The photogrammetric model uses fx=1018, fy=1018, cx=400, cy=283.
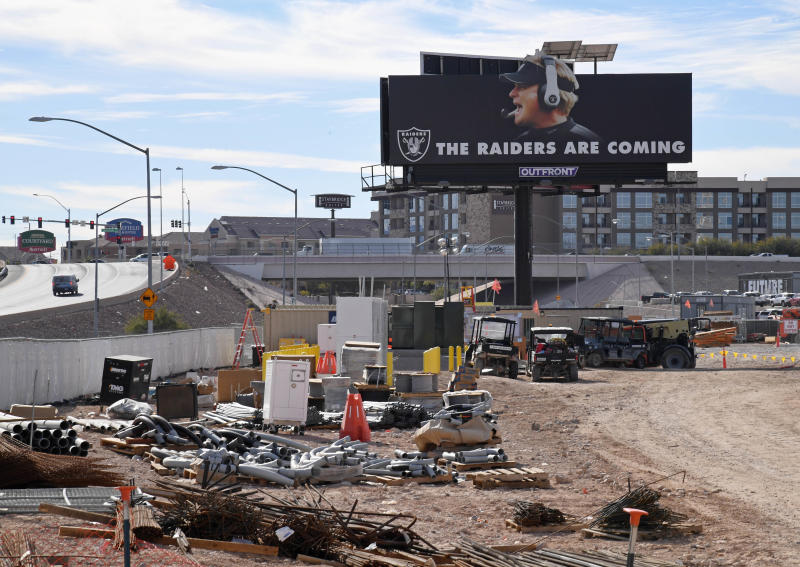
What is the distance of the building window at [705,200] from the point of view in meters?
158

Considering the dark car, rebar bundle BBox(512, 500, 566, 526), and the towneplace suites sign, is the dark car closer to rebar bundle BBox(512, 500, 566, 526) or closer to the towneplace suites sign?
the towneplace suites sign

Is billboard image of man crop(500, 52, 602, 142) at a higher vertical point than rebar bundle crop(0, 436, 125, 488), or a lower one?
higher

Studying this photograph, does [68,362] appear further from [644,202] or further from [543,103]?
[644,202]

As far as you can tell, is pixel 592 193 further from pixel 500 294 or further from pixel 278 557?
pixel 500 294

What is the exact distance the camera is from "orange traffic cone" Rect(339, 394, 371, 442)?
20844 millimetres

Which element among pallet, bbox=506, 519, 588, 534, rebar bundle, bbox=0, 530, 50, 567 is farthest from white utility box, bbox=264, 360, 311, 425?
rebar bundle, bbox=0, 530, 50, 567

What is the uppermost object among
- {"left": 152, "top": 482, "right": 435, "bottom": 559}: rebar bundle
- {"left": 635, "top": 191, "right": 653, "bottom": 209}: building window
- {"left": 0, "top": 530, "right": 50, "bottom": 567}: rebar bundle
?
{"left": 635, "top": 191, "right": 653, "bottom": 209}: building window

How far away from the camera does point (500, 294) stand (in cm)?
11781

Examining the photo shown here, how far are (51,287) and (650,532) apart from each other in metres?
85.7

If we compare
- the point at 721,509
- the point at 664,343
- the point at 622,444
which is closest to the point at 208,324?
the point at 664,343

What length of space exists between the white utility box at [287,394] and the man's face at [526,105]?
35422 millimetres

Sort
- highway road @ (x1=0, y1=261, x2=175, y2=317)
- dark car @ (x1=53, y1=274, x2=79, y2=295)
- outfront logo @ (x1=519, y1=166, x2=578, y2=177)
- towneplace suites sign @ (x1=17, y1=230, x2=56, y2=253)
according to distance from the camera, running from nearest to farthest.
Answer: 1. outfront logo @ (x1=519, y1=166, x2=578, y2=177)
2. highway road @ (x1=0, y1=261, x2=175, y2=317)
3. dark car @ (x1=53, y1=274, x2=79, y2=295)
4. towneplace suites sign @ (x1=17, y1=230, x2=56, y2=253)

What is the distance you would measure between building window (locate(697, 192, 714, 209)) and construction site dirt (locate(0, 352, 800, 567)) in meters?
126

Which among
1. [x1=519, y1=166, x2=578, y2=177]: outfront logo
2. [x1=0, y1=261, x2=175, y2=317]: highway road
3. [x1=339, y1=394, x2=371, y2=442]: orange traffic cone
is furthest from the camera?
[x1=0, y1=261, x2=175, y2=317]: highway road
